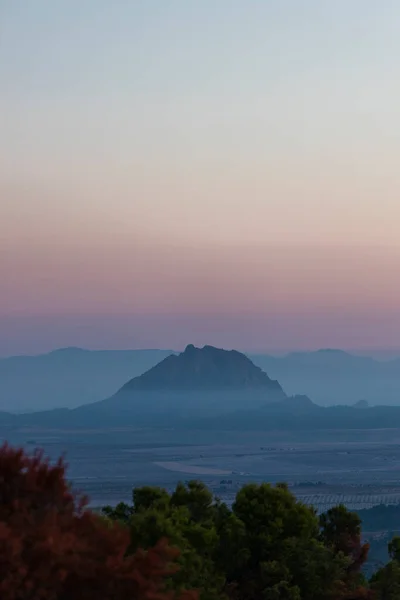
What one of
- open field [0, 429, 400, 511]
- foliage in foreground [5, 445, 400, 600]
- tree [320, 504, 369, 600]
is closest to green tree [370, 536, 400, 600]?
foliage in foreground [5, 445, 400, 600]

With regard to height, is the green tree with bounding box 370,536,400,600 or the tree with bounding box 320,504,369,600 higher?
the tree with bounding box 320,504,369,600

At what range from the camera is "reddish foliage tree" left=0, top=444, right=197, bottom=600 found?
424 inches

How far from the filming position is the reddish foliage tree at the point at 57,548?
1077cm

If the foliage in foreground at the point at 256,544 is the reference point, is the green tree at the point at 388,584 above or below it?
below

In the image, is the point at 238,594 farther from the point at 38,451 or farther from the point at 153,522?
the point at 38,451

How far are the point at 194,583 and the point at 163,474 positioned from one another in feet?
338

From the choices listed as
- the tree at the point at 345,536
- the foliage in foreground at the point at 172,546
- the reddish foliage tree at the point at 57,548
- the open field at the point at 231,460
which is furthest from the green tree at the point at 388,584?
the open field at the point at 231,460

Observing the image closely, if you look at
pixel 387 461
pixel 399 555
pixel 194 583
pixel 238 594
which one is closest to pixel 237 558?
pixel 238 594

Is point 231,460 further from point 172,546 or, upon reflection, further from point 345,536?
point 172,546

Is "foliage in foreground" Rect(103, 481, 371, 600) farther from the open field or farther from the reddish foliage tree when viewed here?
the open field

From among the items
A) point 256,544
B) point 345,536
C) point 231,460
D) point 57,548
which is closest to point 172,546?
point 57,548

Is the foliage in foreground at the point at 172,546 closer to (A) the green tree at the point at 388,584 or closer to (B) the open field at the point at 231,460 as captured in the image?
(A) the green tree at the point at 388,584

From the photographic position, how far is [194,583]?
18969 millimetres

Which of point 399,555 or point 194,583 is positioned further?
point 399,555
